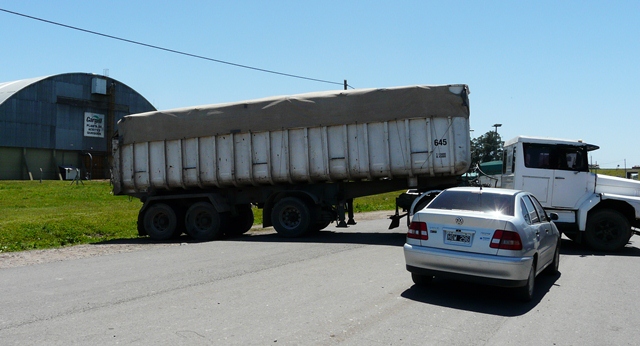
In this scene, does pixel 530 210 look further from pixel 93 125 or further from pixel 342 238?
pixel 93 125

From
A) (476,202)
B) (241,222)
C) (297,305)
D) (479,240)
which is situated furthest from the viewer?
(241,222)

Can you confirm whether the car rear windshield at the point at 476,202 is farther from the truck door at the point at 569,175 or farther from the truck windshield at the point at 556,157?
the truck windshield at the point at 556,157

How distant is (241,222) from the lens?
18.2 meters

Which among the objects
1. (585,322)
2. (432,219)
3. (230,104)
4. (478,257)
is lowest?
(585,322)

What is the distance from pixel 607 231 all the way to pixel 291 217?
7.88 metres

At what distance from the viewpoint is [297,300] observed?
24.3 ft

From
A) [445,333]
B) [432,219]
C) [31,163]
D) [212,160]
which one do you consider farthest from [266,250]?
[31,163]

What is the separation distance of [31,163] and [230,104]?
150 feet

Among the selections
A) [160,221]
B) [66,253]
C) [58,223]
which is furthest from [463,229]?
[58,223]

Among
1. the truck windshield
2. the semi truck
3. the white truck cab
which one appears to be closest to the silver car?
the white truck cab

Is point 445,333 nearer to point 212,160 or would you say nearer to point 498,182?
point 498,182

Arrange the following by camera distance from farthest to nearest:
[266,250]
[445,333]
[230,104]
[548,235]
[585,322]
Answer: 1. [230,104]
2. [266,250]
3. [548,235]
4. [585,322]
5. [445,333]

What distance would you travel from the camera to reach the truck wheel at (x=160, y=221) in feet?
56.1

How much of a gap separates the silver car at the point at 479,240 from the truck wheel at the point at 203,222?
30.3 ft
